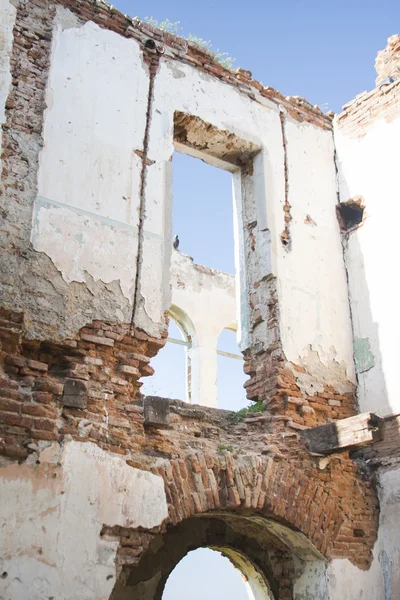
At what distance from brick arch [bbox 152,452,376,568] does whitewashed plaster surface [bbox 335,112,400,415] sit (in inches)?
37.4

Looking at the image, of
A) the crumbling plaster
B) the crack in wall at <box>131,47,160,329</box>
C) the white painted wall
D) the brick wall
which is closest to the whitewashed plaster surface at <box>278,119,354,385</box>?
the crumbling plaster

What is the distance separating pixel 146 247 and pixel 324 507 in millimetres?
2845

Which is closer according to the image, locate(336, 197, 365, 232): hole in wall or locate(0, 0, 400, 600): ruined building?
locate(0, 0, 400, 600): ruined building

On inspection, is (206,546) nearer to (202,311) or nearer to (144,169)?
(144,169)

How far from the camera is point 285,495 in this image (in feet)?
19.5

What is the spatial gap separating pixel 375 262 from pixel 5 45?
431cm

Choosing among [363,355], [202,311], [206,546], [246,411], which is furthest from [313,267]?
[202,311]

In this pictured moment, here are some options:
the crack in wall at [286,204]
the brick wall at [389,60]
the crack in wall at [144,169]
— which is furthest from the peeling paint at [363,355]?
the brick wall at [389,60]

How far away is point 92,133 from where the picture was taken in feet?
20.2

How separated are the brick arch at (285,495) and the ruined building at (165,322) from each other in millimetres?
19

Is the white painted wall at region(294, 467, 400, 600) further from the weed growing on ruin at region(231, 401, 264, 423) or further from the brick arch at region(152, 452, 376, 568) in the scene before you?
the weed growing on ruin at region(231, 401, 264, 423)

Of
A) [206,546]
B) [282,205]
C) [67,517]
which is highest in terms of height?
[282,205]

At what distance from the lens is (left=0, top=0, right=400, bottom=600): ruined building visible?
491cm

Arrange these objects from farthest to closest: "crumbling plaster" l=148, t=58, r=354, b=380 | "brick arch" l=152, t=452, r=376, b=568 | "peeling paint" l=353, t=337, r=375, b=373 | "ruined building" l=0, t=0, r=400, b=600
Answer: "peeling paint" l=353, t=337, r=375, b=373 < "crumbling plaster" l=148, t=58, r=354, b=380 < "brick arch" l=152, t=452, r=376, b=568 < "ruined building" l=0, t=0, r=400, b=600
